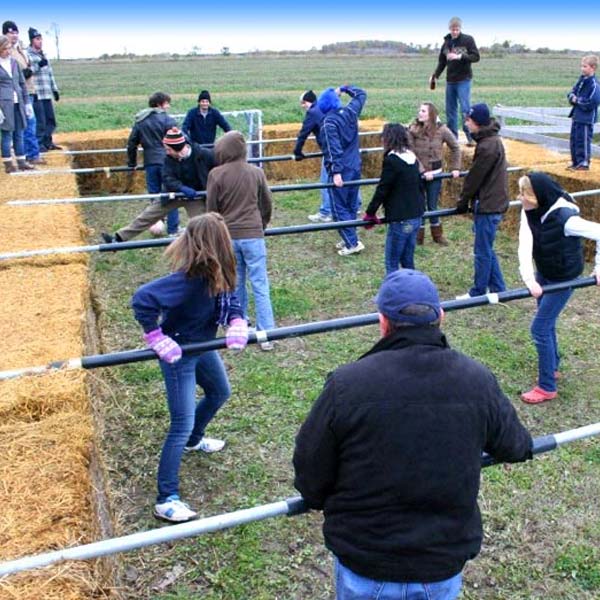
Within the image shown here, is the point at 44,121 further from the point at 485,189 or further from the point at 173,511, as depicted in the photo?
the point at 173,511

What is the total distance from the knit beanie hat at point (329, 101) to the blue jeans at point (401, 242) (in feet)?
8.45

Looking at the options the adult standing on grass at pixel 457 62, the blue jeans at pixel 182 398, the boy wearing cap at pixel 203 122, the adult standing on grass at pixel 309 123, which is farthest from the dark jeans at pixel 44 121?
the blue jeans at pixel 182 398

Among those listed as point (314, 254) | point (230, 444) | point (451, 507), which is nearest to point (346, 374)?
point (451, 507)

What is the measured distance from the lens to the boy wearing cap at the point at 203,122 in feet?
36.8

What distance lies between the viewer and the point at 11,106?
10117 millimetres

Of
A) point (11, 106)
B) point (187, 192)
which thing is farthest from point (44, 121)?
point (187, 192)

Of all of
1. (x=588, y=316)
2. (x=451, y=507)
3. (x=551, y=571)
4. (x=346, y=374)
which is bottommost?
(x=551, y=571)

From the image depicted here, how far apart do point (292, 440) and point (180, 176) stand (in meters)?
3.78

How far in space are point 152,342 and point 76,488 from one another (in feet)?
2.88

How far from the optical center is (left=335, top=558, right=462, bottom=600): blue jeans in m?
2.31

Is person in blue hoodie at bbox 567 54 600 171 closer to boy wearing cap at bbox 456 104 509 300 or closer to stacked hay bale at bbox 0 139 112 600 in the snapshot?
boy wearing cap at bbox 456 104 509 300

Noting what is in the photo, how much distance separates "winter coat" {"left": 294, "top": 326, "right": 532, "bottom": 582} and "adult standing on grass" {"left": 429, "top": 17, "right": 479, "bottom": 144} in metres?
9.70

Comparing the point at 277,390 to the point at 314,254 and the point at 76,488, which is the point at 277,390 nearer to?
the point at 76,488

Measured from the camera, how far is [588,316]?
7379 mm
